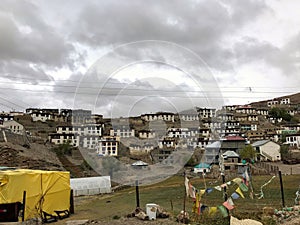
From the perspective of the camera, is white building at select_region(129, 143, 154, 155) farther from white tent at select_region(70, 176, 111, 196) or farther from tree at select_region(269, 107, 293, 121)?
tree at select_region(269, 107, 293, 121)

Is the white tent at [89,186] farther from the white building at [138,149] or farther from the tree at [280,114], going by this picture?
the tree at [280,114]

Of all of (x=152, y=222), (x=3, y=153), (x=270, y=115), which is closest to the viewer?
(x=152, y=222)

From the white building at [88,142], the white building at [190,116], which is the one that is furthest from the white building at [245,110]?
the white building at [190,116]

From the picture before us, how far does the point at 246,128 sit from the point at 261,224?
81992 mm

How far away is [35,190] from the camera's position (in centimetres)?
983

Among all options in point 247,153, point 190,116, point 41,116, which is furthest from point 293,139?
point 41,116

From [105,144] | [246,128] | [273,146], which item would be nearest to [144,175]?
[105,144]

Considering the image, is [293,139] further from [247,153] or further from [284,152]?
[247,153]

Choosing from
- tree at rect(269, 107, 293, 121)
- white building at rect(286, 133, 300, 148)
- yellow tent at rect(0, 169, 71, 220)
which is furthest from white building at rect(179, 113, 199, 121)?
tree at rect(269, 107, 293, 121)

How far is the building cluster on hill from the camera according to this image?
80.5 ft

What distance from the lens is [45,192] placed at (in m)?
10.1

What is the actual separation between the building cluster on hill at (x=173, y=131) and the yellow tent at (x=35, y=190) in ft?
19.9

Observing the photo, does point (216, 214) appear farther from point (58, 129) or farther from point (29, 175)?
point (58, 129)

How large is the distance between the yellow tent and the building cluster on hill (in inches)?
238
